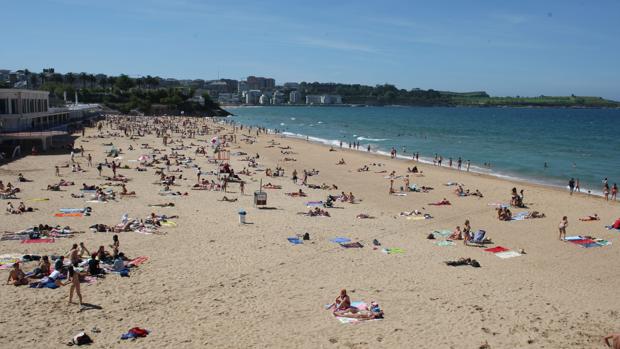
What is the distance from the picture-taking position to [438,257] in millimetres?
14820

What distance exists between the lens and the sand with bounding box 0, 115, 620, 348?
964cm

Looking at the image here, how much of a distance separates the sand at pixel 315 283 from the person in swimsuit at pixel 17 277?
179 mm

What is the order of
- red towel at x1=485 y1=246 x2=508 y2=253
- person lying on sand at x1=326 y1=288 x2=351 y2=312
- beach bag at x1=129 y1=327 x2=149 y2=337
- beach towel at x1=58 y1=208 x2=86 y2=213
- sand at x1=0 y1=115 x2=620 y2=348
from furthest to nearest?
beach towel at x1=58 y1=208 x2=86 y2=213 → red towel at x1=485 y1=246 x2=508 y2=253 → person lying on sand at x1=326 y1=288 x2=351 y2=312 → sand at x1=0 y1=115 x2=620 y2=348 → beach bag at x1=129 y1=327 x2=149 y2=337

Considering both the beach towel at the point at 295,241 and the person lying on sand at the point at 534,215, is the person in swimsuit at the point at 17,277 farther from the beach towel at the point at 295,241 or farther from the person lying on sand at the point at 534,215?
the person lying on sand at the point at 534,215

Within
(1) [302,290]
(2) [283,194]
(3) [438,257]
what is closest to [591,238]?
(3) [438,257]

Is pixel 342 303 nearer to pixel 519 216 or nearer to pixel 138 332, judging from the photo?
pixel 138 332

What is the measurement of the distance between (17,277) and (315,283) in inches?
254

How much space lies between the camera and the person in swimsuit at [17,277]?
447 inches

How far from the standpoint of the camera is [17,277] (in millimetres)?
11375

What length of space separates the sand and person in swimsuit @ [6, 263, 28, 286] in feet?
0.59

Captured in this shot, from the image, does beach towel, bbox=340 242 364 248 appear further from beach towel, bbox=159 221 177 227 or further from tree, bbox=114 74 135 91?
tree, bbox=114 74 135 91

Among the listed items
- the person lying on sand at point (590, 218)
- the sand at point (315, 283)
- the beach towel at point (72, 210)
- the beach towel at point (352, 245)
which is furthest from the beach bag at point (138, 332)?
the person lying on sand at point (590, 218)

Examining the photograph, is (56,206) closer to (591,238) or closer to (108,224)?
(108,224)

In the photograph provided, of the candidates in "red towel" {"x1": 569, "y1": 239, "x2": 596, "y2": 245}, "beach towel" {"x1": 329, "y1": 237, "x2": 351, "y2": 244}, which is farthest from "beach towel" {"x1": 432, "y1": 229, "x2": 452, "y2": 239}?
"red towel" {"x1": 569, "y1": 239, "x2": 596, "y2": 245}
